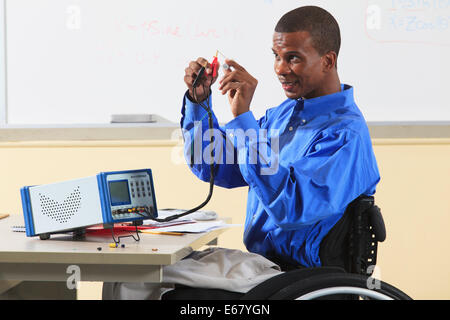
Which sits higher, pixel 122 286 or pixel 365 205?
pixel 365 205

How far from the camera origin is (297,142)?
151cm

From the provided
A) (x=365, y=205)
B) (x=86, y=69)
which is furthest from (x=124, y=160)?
(x=365, y=205)

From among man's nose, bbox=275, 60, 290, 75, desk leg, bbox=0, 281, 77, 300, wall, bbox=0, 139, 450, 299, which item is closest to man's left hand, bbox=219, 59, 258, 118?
man's nose, bbox=275, 60, 290, 75

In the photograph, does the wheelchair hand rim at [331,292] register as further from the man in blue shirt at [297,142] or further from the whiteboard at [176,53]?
the whiteboard at [176,53]

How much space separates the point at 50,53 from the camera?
277 cm

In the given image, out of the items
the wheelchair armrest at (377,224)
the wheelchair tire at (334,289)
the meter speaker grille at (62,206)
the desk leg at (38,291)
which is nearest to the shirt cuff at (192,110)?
the meter speaker grille at (62,206)

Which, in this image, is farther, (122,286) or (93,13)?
(93,13)

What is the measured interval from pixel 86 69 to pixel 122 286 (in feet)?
5.52

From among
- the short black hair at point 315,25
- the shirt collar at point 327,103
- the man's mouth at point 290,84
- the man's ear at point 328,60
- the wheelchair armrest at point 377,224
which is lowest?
the wheelchair armrest at point 377,224

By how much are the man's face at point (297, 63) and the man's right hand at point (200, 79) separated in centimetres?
19

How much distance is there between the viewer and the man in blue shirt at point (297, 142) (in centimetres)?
129

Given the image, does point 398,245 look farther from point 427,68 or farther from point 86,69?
point 86,69

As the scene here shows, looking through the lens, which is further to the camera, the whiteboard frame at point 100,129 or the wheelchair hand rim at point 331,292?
the whiteboard frame at point 100,129
